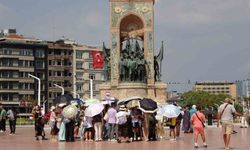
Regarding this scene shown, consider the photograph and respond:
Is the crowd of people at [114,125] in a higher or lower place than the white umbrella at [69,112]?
lower

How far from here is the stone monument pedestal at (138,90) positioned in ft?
A: 153

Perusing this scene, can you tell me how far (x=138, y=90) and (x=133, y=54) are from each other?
10.3 ft

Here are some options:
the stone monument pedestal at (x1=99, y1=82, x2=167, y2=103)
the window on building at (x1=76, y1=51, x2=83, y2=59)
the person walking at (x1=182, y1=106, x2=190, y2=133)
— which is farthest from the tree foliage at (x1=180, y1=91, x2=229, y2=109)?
the person walking at (x1=182, y1=106, x2=190, y2=133)

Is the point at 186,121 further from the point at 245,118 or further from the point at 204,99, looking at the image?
the point at 204,99

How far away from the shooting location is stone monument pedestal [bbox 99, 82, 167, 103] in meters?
46.7

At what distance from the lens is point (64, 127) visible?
27766 millimetres

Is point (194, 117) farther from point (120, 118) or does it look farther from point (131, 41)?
point (131, 41)

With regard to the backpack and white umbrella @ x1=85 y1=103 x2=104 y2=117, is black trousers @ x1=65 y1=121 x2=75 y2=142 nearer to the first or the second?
white umbrella @ x1=85 y1=103 x2=104 y2=117

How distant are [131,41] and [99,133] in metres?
22.3

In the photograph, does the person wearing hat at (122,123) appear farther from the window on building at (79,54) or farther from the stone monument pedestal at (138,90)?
the window on building at (79,54)

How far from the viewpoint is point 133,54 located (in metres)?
48.1

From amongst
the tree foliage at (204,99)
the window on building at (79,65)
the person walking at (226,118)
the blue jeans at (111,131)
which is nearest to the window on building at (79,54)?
the window on building at (79,65)

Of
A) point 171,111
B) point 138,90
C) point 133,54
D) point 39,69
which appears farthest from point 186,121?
point 39,69

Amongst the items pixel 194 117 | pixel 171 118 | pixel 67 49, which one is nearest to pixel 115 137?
pixel 171 118
